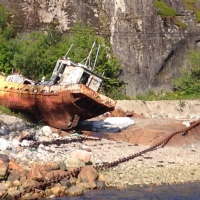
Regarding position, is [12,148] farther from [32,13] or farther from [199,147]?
[32,13]

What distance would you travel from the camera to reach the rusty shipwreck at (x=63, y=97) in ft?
85.8

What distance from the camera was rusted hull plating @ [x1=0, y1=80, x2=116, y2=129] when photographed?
2602 centimetres

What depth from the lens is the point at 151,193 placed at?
52.9 ft

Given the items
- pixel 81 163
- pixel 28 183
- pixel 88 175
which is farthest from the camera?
pixel 81 163

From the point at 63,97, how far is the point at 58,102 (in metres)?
0.66

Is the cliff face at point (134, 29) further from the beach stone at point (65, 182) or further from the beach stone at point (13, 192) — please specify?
the beach stone at point (13, 192)

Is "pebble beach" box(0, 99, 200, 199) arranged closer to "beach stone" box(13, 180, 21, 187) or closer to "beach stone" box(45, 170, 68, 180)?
"beach stone" box(13, 180, 21, 187)

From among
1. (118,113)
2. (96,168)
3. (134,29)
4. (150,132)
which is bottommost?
(118,113)

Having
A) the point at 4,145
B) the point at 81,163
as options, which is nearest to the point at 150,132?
the point at 4,145

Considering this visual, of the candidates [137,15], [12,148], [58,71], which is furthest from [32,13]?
[12,148]

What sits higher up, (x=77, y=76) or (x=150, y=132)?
(x=77, y=76)

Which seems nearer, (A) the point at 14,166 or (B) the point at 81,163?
(A) the point at 14,166

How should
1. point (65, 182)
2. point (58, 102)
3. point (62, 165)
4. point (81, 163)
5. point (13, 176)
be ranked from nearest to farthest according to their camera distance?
point (13, 176) → point (65, 182) → point (62, 165) → point (81, 163) → point (58, 102)

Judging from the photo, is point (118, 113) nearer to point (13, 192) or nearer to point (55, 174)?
point (55, 174)
